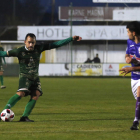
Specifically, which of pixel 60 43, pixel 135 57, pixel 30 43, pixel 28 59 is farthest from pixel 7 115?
pixel 135 57

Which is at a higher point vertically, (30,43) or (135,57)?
(30,43)

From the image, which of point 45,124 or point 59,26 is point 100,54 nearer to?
point 59,26

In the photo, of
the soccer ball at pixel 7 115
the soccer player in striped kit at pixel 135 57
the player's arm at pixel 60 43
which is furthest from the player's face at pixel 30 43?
the soccer player in striped kit at pixel 135 57

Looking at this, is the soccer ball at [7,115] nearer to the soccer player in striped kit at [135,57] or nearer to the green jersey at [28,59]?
the green jersey at [28,59]

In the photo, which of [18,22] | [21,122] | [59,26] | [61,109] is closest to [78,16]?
[59,26]

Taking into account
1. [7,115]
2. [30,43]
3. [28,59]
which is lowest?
[7,115]

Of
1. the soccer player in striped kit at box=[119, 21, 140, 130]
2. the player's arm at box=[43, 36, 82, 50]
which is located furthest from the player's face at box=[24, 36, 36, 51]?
the soccer player in striped kit at box=[119, 21, 140, 130]

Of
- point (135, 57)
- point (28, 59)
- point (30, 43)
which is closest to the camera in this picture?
point (135, 57)

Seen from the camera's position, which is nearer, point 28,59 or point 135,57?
point 135,57

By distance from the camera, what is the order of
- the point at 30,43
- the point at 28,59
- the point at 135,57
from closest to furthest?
the point at 135,57, the point at 30,43, the point at 28,59

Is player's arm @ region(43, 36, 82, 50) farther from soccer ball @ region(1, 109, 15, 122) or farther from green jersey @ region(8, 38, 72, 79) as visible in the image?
soccer ball @ region(1, 109, 15, 122)

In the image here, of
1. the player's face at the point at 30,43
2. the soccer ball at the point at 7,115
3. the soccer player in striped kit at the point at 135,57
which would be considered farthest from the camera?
the soccer ball at the point at 7,115

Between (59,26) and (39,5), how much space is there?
357 centimetres

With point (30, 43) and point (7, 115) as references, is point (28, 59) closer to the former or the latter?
point (30, 43)
